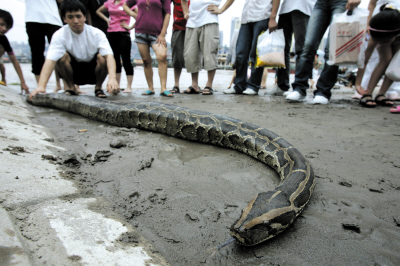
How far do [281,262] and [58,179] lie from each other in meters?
1.97

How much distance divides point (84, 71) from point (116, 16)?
221cm

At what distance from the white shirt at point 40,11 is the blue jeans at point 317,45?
23.4 feet

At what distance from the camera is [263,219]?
1.68 m

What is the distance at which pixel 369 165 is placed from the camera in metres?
2.72

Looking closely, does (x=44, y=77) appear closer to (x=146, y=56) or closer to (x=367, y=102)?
(x=146, y=56)

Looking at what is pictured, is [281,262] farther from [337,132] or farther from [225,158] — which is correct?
[337,132]

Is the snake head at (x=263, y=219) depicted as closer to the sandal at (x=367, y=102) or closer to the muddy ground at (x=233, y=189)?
the muddy ground at (x=233, y=189)

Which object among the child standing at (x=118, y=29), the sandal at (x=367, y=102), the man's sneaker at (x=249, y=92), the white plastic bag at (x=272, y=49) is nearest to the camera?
the sandal at (x=367, y=102)

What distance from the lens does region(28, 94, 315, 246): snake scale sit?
5.59 feet

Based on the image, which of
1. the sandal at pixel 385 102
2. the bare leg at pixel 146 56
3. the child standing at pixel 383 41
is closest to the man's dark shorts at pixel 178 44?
the bare leg at pixel 146 56

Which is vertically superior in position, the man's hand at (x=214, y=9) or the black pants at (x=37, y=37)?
the man's hand at (x=214, y=9)

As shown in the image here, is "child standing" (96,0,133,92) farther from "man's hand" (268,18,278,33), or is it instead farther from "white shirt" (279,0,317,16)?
"white shirt" (279,0,317,16)

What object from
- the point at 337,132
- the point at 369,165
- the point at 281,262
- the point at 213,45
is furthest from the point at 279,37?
the point at 281,262

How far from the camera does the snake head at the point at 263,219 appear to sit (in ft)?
5.20
